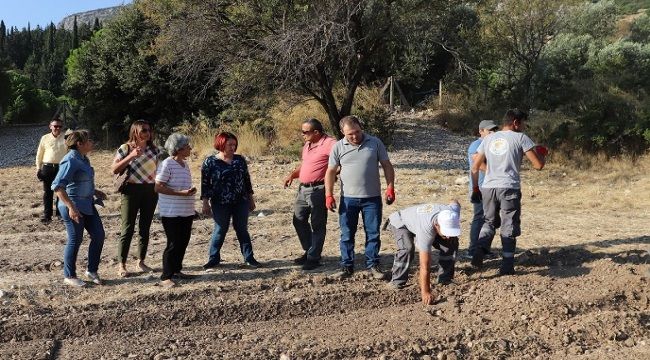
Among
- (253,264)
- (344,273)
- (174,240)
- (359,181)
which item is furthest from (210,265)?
(359,181)

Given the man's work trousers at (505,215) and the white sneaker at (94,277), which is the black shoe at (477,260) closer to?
the man's work trousers at (505,215)

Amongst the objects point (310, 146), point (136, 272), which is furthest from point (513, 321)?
point (136, 272)

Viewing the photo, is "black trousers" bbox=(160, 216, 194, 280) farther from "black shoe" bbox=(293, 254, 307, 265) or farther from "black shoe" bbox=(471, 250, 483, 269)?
"black shoe" bbox=(471, 250, 483, 269)

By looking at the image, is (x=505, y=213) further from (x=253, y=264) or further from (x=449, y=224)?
(x=253, y=264)

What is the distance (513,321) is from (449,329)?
1.81ft

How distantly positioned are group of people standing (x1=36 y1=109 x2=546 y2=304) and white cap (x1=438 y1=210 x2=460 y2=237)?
0.99 feet

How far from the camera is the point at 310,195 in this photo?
6.34 metres

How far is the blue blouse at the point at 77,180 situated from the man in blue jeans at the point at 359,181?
2181 mm

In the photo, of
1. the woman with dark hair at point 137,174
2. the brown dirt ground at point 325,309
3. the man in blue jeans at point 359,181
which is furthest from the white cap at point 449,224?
the woman with dark hair at point 137,174

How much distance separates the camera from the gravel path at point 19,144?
19281mm

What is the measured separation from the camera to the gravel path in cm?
1928

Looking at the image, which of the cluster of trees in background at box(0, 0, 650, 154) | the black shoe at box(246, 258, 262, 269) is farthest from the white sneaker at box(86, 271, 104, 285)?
the cluster of trees in background at box(0, 0, 650, 154)

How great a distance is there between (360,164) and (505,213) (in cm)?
144

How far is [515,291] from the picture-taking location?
5.45 metres
